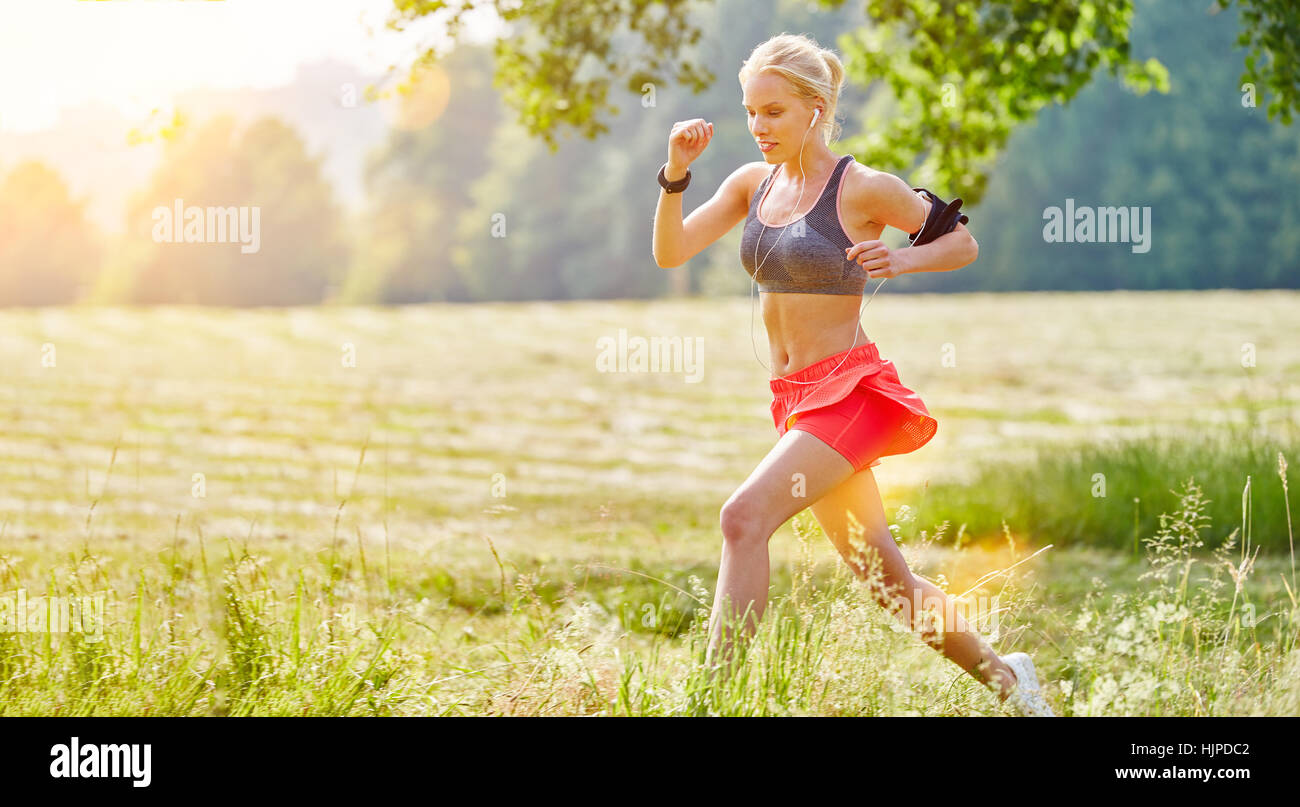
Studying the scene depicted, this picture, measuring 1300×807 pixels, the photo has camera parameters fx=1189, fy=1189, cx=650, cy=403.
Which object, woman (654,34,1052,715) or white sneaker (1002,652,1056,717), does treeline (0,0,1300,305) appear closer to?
woman (654,34,1052,715)

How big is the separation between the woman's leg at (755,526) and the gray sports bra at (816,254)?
577 millimetres

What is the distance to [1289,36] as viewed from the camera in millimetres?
7188

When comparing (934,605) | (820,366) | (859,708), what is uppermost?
(820,366)

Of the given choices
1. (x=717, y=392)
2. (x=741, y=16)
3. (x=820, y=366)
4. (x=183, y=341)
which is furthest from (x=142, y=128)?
(x=741, y=16)

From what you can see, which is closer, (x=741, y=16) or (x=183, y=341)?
(x=183, y=341)

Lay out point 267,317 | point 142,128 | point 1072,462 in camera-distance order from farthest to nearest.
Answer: point 267,317 → point 1072,462 → point 142,128

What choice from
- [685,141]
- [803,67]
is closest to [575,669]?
[685,141]

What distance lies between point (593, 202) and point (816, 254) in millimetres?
54250

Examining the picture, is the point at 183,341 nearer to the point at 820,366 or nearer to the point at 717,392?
the point at 717,392

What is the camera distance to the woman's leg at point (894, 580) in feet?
13.1

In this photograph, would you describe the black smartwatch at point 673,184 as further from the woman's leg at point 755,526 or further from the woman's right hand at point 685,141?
the woman's leg at point 755,526

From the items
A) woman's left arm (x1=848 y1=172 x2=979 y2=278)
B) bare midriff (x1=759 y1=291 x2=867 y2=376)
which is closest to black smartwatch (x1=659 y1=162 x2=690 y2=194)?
bare midriff (x1=759 y1=291 x2=867 y2=376)

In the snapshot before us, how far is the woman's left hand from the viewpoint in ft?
11.9

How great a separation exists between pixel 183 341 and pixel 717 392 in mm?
15628
